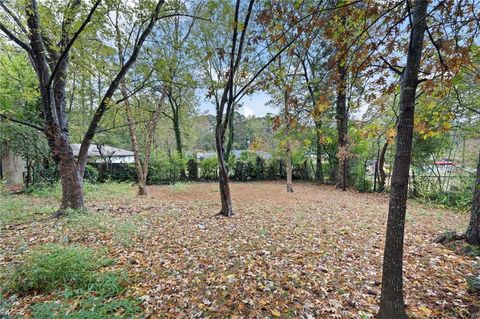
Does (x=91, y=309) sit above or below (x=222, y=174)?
below

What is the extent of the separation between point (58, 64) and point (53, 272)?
11.0 feet

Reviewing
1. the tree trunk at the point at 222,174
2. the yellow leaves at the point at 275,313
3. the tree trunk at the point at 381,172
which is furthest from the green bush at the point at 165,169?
the yellow leaves at the point at 275,313

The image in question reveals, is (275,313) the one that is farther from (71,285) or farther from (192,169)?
(192,169)

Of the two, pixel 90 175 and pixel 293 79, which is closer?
pixel 293 79

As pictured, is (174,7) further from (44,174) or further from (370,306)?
(44,174)

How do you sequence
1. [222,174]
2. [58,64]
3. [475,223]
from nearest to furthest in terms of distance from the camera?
[475,223], [58,64], [222,174]

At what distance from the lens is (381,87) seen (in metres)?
2.59

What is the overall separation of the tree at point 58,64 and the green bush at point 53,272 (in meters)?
2.53

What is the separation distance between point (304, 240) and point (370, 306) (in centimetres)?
148

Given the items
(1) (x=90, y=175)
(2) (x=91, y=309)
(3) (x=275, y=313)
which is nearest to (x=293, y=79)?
Answer: (3) (x=275, y=313)

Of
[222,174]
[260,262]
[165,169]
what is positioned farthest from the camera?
[165,169]

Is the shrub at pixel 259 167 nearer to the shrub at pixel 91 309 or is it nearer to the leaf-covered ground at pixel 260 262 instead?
the leaf-covered ground at pixel 260 262

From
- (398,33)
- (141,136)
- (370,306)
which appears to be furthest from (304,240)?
(141,136)

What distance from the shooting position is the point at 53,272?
7.07 feet
